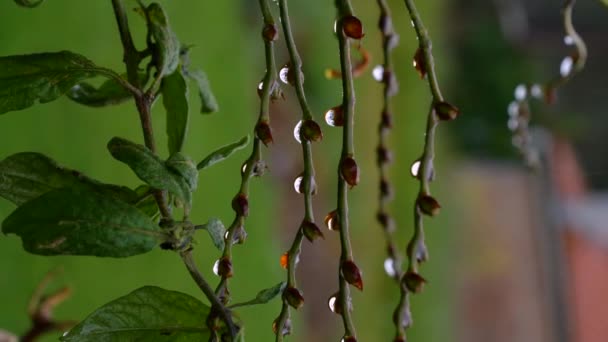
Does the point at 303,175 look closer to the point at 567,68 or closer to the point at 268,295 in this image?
the point at 268,295

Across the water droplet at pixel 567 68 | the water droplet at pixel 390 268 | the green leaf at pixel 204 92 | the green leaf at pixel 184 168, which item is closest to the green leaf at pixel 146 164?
the green leaf at pixel 184 168

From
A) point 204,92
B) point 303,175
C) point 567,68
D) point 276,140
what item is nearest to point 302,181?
point 303,175

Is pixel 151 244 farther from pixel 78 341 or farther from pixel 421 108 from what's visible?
pixel 421 108

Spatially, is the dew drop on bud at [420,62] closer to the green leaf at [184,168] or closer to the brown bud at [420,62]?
the brown bud at [420,62]

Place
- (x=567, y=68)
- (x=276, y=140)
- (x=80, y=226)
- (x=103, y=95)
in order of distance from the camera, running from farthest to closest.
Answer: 1. (x=276, y=140)
2. (x=567, y=68)
3. (x=103, y=95)
4. (x=80, y=226)

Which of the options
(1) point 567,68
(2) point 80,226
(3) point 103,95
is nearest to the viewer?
(2) point 80,226
